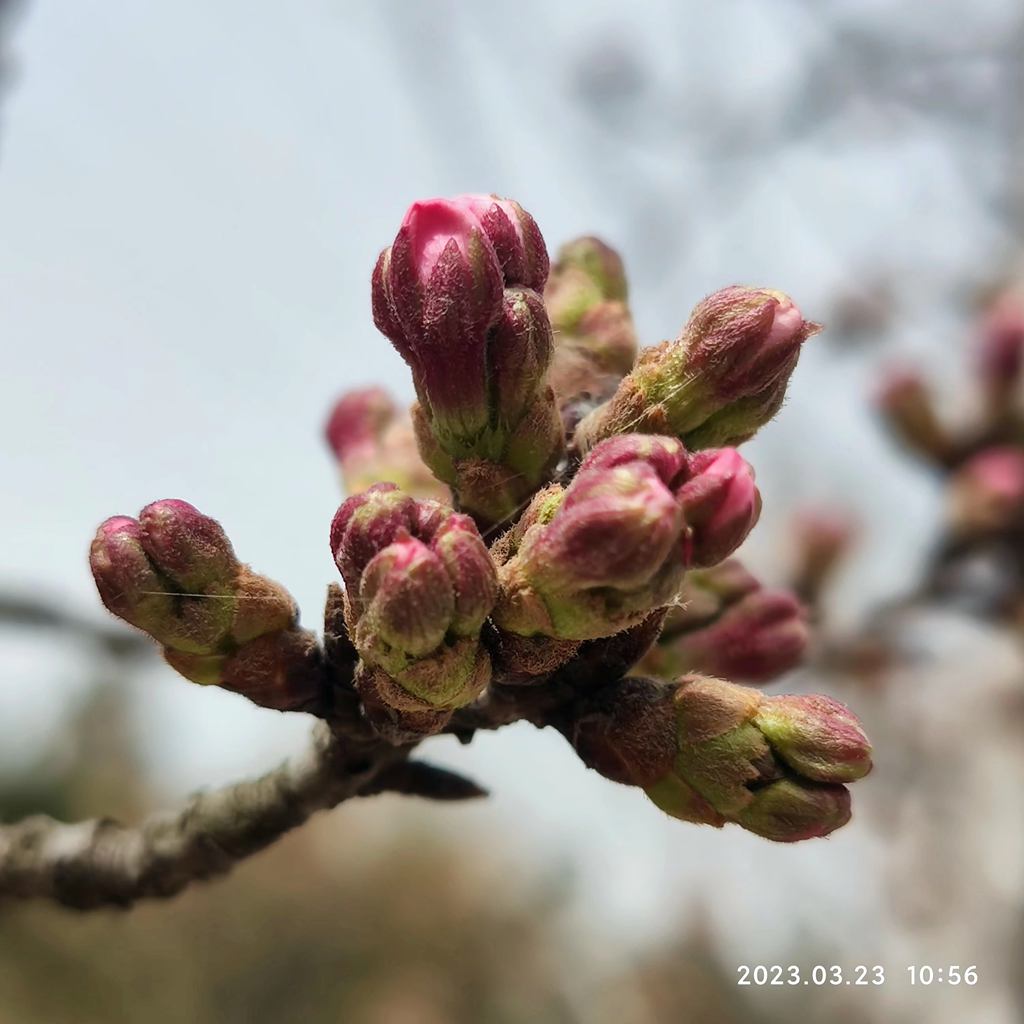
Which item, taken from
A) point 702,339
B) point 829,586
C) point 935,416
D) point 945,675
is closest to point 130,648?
point 702,339

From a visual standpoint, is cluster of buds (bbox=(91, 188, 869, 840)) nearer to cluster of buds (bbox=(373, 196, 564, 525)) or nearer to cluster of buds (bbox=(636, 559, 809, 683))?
cluster of buds (bbox=(373, 196, 564, 525))

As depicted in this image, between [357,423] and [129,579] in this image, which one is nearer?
[129,579]

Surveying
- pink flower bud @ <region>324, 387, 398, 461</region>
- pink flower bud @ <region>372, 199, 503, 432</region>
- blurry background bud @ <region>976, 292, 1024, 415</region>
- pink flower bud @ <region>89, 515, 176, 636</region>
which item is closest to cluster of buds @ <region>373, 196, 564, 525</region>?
pink flower bud @ <region>372, 199, 503, 432</region>

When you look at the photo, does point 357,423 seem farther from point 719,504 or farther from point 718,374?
point 719,504

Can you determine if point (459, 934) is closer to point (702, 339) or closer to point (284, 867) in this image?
point (284, 867)
